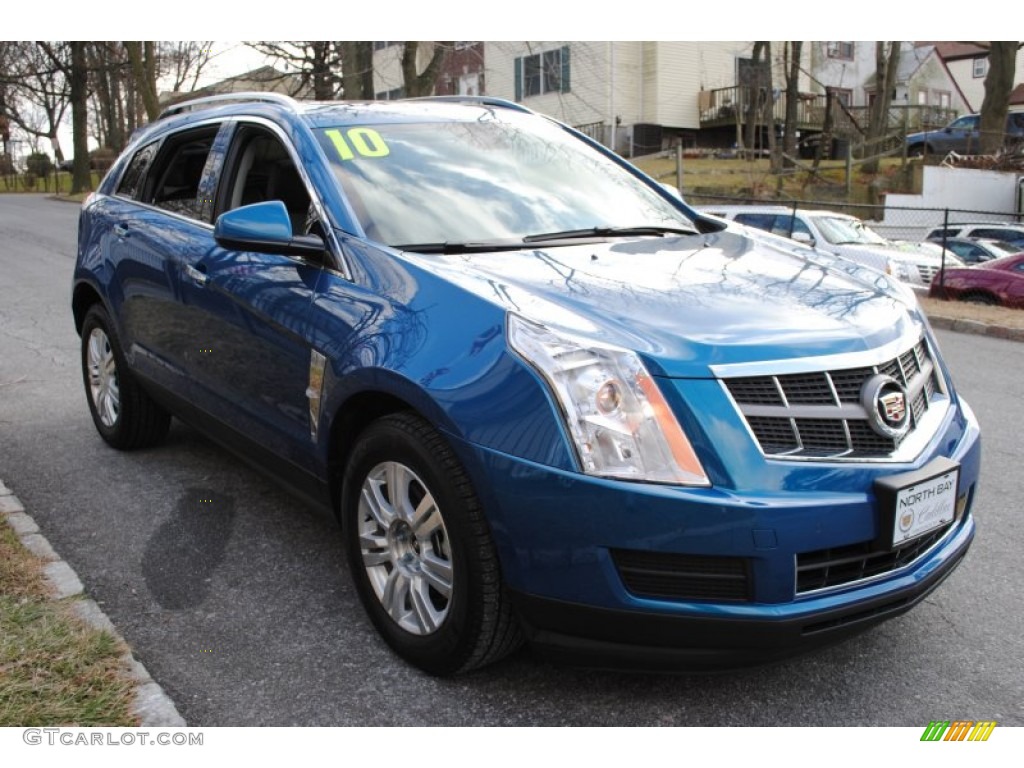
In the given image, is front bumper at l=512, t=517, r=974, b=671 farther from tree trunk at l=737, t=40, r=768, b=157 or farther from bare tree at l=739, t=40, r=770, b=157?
bare tree at l=739, t=40, r=770, b=157

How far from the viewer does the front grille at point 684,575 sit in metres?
2.56

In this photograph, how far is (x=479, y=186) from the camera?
3854 millimetres

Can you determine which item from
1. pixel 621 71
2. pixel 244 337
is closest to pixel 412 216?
pixel 244 337

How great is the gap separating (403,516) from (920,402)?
165 cm

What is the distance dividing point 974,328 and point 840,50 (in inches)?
1501

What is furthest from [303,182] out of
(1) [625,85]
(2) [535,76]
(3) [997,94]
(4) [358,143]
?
(2) [535,76]

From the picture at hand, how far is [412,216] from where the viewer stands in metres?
3.59

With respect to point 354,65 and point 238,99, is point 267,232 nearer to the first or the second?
point 238,99

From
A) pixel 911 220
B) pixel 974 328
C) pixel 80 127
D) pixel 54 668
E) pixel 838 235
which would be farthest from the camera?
pixel 80 127

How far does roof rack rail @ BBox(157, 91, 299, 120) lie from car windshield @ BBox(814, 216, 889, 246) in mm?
12653

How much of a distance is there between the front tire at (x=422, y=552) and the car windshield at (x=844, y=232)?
14.2m

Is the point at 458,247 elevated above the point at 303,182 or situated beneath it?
situated beneath

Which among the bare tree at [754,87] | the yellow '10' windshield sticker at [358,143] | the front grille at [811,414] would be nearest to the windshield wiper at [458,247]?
the yellow '10' windshield sticker at [358,143]

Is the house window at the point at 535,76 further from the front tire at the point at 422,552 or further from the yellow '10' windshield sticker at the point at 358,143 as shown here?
the front tire at the point at 422,552
